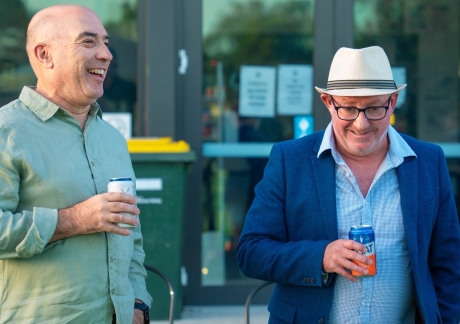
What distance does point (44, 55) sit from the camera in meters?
2.73

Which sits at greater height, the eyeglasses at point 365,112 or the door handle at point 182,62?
the door handle at point 182,62

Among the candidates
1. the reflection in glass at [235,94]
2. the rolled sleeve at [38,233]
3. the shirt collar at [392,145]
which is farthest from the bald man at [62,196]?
the reflection in glass at [235,94]

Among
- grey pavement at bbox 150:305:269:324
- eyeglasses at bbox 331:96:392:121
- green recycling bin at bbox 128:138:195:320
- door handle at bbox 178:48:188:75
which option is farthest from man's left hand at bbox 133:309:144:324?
door handle at bbox 178:48:188:75

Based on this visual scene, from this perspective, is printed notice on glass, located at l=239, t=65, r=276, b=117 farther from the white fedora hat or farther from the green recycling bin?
the white fedora hat

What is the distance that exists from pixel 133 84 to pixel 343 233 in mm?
3196

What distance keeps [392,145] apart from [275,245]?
2.09ft

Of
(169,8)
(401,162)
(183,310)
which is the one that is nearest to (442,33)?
(169,8)

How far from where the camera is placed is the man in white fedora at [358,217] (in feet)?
9.59

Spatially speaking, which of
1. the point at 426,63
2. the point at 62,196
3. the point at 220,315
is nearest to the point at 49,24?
the point at 62,196

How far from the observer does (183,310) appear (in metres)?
5.62

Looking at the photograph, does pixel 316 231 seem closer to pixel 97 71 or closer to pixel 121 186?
pixel 121 186

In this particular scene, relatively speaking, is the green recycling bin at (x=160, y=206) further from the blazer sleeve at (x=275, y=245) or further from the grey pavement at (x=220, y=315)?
the blazer sleeve at (x=275, y=245)

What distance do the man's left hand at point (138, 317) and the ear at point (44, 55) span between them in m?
0.99

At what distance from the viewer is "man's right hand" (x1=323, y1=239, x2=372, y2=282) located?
2.61 metres
